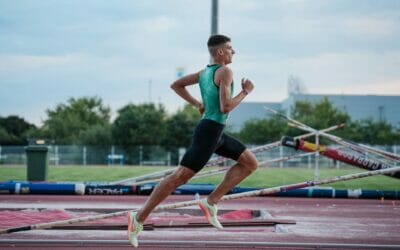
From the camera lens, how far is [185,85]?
767 cm

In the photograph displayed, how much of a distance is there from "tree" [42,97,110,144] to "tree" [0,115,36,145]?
3.35 meters

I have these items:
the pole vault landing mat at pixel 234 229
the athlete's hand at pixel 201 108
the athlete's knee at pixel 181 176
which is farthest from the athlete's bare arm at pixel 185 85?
the pole vault landing mat at pixel 234 229

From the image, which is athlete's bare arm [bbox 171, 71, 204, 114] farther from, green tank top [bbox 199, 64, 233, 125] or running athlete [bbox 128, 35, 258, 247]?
green tank top [bbox 199, 64, 233, 125]

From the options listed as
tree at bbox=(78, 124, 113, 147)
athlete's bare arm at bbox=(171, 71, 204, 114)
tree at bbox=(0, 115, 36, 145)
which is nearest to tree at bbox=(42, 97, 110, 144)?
tree at bbox=(0, 115, 36, 145)

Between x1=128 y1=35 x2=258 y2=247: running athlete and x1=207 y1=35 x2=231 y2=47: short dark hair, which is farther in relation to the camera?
x1=207 y1=35 x2=231 y2=47: short dark hair

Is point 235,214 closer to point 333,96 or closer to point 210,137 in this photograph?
point 210,137

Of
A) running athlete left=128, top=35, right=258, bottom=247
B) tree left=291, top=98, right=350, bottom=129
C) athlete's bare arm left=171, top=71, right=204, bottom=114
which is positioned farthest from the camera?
tree left=291, top=98, right=350, bottom=129

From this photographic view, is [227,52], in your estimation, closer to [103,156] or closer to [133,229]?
[133,229]

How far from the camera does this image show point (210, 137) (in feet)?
22.7

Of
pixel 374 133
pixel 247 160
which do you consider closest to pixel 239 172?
pixel 247 160

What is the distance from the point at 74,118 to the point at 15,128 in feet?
32.9

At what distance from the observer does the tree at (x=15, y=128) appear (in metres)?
86.2

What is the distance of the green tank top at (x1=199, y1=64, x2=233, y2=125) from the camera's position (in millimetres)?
6957

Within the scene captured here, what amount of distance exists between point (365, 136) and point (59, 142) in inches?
1327
